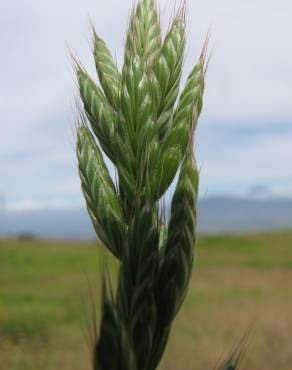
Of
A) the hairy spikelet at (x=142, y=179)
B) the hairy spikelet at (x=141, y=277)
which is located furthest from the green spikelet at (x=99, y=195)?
the hairy spikelet at (x=141, y=277)

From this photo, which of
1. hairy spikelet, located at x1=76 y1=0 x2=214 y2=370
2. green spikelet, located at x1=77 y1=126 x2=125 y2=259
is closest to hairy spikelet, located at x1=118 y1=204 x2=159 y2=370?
hairy spikelet, located at x1=76 y1=0 x2=214 y2=370

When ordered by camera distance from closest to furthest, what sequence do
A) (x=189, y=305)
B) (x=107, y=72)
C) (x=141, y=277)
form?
(x=141, y=277)
(x=107, y=72)
(x=189, y=305)

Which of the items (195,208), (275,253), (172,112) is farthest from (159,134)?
(275,253)

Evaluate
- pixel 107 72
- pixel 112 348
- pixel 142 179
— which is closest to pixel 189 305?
pixel 107 72

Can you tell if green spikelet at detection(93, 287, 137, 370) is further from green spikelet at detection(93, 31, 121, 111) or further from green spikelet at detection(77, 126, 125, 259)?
green spikelet at detection(93, 31, 121, 111)

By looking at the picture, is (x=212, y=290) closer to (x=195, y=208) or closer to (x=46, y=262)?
(x=46, y=262)

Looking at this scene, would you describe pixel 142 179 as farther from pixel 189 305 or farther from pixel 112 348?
pixel 189 305

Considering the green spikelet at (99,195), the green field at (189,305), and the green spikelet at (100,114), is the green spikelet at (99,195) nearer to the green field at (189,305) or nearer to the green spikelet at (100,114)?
the green spikelet at (100,114)
